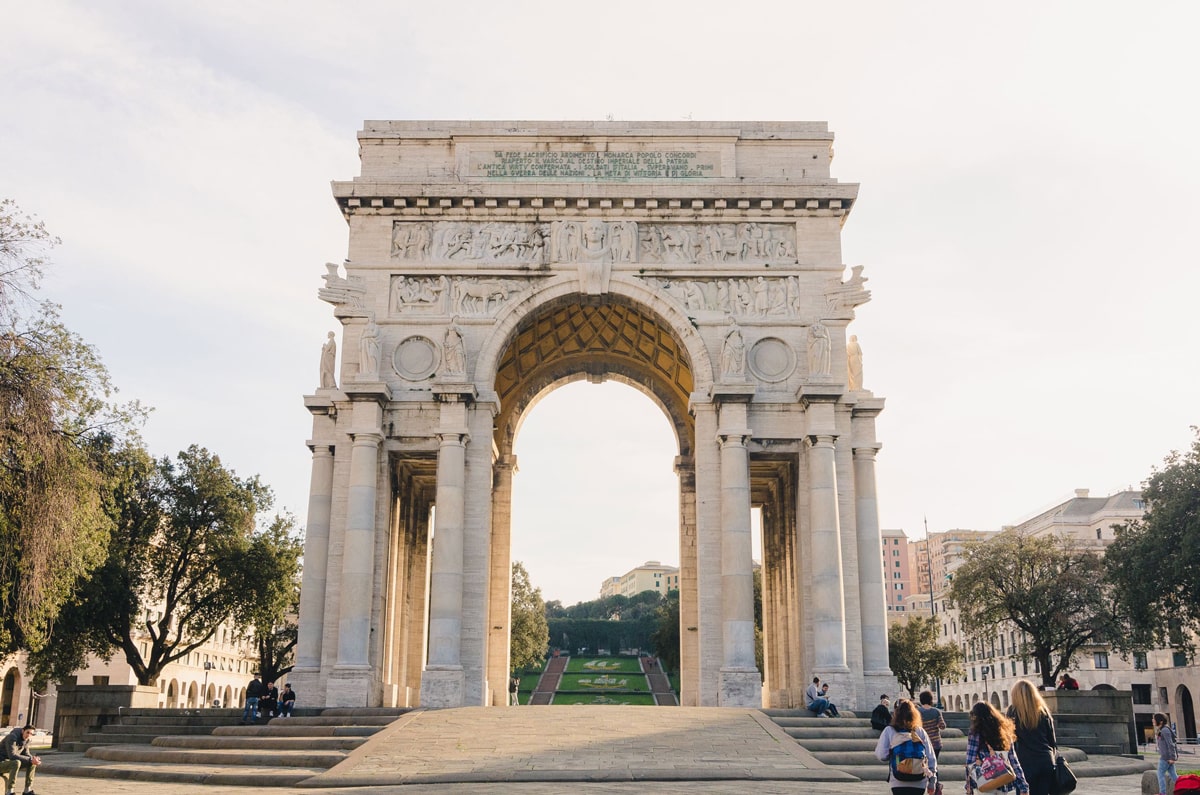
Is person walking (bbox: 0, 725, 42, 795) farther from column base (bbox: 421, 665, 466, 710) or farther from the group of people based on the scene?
column base (bbox: 421, 665, 466, 710)

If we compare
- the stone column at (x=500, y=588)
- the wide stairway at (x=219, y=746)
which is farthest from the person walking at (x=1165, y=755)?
the stone column at (x=500, y=588)

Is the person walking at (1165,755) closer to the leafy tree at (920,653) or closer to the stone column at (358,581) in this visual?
the stone column at (358,581)

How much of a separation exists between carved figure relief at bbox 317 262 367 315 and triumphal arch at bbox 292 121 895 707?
5 cm

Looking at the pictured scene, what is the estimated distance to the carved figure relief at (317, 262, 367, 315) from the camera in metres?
34.8

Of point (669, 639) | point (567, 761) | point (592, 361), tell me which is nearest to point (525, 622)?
point (669, 639)

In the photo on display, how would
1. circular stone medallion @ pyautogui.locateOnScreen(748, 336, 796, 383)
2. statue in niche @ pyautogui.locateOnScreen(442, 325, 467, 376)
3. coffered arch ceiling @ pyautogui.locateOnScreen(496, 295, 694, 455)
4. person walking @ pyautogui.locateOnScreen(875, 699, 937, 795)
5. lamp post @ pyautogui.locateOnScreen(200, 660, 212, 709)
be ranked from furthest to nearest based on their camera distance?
lamp post @ pyautogui.locateOnScreen(200, 660, 212, 709) → coffered arch ceiling @ pyautogui.locateOnScreen(496, 295, 694, 455) → circular stone medallion @ pyautogui.locateOnScreen(748, 336, 796, 383) → statue in niche @ pyautogui.locateOnScreen(442, 325, 467, 376) → person walking @ pyautogui.locateOnScreen(875, 699, 937, 795)

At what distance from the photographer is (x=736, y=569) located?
32.2 meters

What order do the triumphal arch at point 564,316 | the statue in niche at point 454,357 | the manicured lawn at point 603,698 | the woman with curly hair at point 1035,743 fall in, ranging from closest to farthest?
1. the woman with curly hair at point 1035,743
2. the triumphal arch at point 564,316
3. the statue in niche at point 454,357
4. the manicured lawn at point 603,698

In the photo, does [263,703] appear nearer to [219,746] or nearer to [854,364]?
[219,746]

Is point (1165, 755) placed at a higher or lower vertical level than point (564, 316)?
lower

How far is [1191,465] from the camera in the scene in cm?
3753

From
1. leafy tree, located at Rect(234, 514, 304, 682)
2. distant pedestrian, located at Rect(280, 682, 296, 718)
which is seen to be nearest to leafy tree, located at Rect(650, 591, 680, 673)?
leafy tree, located at Rect(234, 514, 304, 682)

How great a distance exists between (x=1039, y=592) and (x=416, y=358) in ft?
106

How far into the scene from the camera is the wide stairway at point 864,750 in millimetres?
21722
